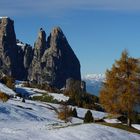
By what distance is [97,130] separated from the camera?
149 feet

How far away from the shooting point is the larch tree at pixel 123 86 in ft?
180

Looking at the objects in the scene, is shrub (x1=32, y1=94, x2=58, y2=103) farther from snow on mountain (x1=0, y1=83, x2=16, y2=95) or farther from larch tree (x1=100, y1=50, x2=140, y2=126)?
larch tree (x1=100, y1=50, x2=140, y2=126)

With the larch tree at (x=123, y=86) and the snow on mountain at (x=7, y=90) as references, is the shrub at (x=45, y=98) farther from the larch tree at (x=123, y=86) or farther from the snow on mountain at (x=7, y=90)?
the larch tree at (x=123, y=86)

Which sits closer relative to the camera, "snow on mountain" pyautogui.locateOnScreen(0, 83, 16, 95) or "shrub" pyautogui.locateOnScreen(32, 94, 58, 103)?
"snow on mountain" pyautogui.locateOnScreen(0, 83, 16, 95)

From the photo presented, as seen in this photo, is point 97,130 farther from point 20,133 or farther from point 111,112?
point 111,112

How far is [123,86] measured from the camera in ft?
181

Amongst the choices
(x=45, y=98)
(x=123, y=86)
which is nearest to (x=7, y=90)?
(x=45, y=98)

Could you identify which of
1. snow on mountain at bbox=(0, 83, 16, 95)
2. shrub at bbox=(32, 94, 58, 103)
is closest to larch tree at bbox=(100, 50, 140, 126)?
snow on mountain at bbox=(0, 83, 16, 95)

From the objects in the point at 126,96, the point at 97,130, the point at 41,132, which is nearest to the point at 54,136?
the point at 41,132

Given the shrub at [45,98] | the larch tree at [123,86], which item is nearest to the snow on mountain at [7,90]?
the shrub at [45,98]

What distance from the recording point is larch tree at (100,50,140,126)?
54.8 metres

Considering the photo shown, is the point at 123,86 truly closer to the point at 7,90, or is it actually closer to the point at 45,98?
the point at 7,90

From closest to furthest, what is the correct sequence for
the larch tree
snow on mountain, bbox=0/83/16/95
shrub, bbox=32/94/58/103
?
the larch tree → snow on mountain, bbox=0/83/16/95 → shrub, bbox=32/94/58/103

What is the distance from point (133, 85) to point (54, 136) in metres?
16.0
